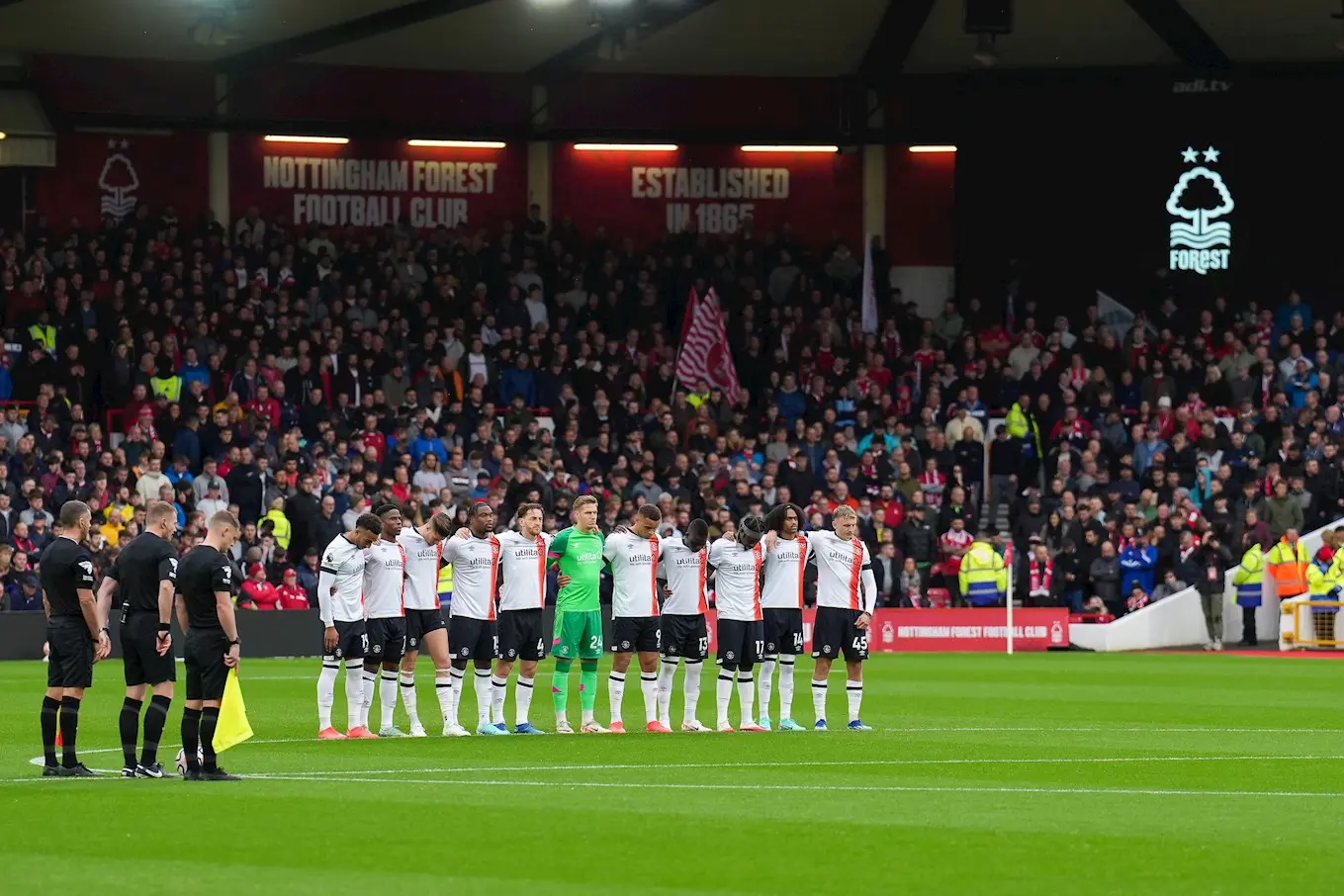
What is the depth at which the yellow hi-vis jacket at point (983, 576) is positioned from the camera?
37.7m

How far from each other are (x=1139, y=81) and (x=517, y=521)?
28.7 meters

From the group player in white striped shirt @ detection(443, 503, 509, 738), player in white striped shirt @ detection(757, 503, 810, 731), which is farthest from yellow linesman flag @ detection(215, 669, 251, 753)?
player in white striped shirt @ detection(757, 503, 810, 731)

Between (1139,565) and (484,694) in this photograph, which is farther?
(1139,565)

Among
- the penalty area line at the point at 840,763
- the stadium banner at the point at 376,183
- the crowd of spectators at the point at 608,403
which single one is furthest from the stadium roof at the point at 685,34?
the penalty area line at the point at 840,763

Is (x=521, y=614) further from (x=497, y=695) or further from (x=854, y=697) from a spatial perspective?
(x=854, y=697)

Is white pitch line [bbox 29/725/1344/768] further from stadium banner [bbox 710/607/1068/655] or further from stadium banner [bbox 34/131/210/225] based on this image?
stadium banner [bbox 34/131/210/225]

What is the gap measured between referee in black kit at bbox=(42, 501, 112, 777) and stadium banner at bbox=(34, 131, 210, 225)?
1137 inches

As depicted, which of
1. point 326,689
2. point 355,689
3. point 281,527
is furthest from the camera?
point 281,527

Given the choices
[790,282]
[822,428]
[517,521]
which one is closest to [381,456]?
[822,428]

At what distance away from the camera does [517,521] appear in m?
22.6

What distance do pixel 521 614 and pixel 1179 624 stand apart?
19.8m

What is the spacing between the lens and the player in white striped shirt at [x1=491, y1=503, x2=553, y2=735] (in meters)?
21.5

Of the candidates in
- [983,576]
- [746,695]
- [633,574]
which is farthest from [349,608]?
[983,576]

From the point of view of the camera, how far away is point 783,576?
22.6 metres
